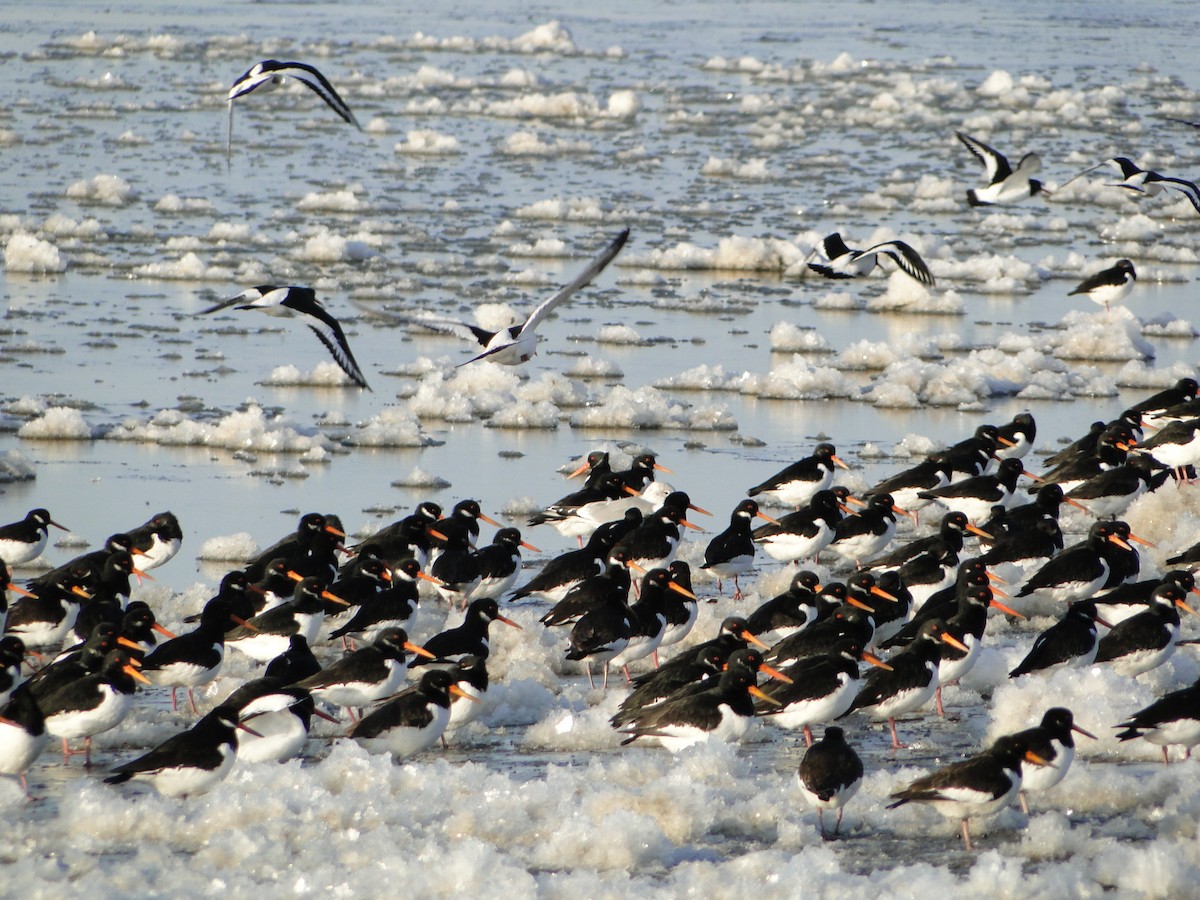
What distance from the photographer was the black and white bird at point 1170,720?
262 inches

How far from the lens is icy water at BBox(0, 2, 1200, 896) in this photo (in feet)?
19.7

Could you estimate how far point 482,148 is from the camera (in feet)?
89.8

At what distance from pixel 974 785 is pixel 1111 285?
10903 millimetres

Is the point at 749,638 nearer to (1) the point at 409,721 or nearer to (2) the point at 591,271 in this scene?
(1) the point at 409,721

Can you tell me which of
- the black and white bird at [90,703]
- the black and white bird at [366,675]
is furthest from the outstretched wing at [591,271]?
the black and white bird at [90,703]

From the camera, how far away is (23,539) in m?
9.02

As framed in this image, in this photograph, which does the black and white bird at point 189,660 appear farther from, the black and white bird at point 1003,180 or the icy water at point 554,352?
the black and white bird at point 1003,180

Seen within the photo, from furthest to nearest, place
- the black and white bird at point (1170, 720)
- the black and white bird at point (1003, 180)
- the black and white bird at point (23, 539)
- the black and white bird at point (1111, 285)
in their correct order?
the black and white bird at point (1003, 180) < the black and white bird at point (1111, 285) < the black and white bird at point (23, 539) < the black and white bird at point (1170, 720)

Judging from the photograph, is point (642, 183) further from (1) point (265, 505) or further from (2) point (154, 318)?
(1) point (265, 505)

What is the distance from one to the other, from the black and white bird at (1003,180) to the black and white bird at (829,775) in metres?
13.1

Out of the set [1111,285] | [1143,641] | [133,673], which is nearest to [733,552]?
[1143,641]

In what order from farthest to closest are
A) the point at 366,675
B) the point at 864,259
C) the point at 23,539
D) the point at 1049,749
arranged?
the point at 864,259 < the point at 23,539 < the point at 366,675 < the point at 1049,749

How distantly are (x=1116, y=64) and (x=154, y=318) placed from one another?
1182 inches

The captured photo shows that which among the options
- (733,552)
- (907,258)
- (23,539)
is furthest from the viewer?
(907,258)
